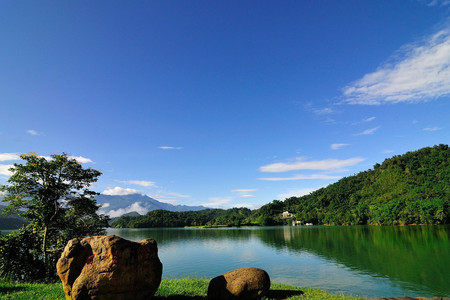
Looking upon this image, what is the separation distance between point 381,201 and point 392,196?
5.07 metres

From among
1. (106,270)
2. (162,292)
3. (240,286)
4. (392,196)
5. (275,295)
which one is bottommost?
(275,295)

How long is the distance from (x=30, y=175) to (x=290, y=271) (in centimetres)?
2672

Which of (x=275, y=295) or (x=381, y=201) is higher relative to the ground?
(x=381, y=201)

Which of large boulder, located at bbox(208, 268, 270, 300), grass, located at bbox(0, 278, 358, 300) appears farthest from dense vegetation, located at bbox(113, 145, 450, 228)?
large boulder, located at bbox(208, 268, 270, 300)

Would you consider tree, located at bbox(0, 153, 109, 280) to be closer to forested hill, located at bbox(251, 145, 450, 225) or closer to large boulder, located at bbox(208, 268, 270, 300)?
large boulder, located at bbox(208, 268, 270, 300)

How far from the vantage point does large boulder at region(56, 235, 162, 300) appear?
9.94m

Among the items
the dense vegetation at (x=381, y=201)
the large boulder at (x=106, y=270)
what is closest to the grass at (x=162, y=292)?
the large boulder at (x=106, y=270)

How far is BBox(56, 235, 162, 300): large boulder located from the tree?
33.7ft

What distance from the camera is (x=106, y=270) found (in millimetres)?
10039

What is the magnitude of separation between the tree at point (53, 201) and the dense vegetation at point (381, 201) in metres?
105

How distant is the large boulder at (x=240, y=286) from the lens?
13406mm

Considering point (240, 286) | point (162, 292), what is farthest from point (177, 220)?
point (240, 286)

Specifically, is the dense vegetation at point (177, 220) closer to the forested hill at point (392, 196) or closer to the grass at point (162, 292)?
the forested hill at point (392, 196)

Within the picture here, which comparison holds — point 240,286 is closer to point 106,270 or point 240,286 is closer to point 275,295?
point 275,295
